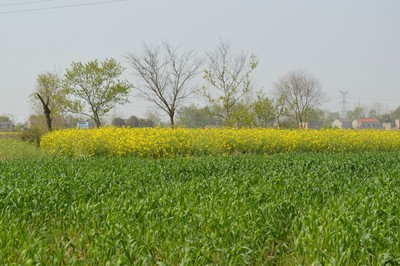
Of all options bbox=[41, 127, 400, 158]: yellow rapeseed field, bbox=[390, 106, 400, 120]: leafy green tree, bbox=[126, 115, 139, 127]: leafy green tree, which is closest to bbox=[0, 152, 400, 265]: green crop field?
bbox=[41, 127, 400, 158]: yellow rapeseed field

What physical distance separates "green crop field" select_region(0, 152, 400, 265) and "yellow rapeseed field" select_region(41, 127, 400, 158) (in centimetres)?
888

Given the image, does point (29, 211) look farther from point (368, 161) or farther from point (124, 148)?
point (124, 148)

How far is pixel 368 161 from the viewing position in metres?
13.3

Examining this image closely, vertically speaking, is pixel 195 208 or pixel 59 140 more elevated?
pixel 59 140

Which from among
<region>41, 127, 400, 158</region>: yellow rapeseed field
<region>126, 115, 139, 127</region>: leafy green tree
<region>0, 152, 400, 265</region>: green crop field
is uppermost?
<region>126, 115, 139, 127</region>: leafy green tree

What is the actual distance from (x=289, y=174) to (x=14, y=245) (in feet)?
21.5

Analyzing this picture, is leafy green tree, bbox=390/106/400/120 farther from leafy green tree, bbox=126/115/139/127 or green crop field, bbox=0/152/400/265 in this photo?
green crop field, bbox=0/152/400/265

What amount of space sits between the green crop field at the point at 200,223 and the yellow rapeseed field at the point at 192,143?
888 centimetres

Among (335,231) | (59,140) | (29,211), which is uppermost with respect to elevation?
(59,140)

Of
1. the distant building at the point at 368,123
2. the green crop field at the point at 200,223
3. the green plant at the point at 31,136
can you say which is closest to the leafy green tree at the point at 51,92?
the green plant at the point at 31,136

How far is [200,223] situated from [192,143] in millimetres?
13548

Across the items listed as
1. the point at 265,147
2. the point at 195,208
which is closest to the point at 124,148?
the point at 265,147

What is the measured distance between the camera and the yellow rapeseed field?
1866cm

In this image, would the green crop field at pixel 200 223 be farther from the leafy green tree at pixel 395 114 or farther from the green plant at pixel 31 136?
the leafy green tree at pixel 395 114
